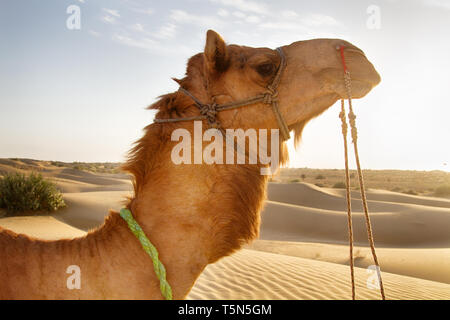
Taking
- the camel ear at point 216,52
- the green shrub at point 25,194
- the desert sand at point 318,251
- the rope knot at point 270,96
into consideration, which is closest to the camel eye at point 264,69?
the rope knot at point 270,96

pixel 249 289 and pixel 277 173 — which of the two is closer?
pixel 277 173

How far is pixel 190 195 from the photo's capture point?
2.06 m

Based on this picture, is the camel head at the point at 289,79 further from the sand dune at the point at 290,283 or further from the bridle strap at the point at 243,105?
the sand dune at the point at 290,283

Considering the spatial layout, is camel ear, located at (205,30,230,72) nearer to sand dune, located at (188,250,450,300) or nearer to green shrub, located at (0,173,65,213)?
sand dune, located at (188,250,450,300)

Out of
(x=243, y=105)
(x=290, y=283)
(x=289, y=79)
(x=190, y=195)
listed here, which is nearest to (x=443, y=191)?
(x=290, y=283)

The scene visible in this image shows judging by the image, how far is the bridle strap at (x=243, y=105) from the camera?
2.15 meters

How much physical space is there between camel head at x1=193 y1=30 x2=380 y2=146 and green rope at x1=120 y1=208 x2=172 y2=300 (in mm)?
869

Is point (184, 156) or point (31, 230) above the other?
point (184, 156)

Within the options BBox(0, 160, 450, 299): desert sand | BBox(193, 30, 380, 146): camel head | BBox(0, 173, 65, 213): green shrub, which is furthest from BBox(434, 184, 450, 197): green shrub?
BBox(193, 30, 380, 146): camel head

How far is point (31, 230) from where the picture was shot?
1068 centimetres

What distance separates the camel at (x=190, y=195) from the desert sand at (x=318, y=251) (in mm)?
336
